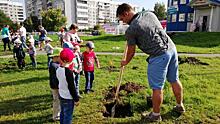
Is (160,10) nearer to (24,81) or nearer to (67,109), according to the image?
(24,81)

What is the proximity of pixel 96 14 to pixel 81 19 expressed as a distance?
29955 mm

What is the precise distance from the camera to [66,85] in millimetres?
3846

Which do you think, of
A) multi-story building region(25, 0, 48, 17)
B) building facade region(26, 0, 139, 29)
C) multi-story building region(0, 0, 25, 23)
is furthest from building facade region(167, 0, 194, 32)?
multi-story building region(0, 0, 25, 23)

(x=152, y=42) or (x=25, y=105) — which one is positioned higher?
(x=152, y=42)

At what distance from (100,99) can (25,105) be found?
170 centimetres

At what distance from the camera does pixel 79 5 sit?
11625cm

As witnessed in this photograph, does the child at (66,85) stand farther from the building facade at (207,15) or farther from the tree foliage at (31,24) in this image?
the tree foliage at (31,24)

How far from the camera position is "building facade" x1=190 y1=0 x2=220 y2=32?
31.5 m

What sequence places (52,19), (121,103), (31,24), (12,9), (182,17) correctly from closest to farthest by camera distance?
(121,103) < (182,17) < (52,19) < (31,24) < (12,9)

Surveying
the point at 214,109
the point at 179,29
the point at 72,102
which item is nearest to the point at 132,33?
the point at 72,102

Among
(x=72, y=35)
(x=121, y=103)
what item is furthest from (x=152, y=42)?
(x=72, y=35)

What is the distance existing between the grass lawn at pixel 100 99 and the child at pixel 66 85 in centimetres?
66

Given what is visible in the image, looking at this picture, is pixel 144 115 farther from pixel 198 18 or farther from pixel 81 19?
pixel 81 19

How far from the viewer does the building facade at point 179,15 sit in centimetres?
3897
